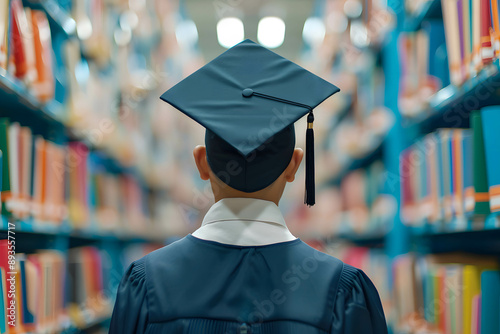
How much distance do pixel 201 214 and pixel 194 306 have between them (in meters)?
6.95

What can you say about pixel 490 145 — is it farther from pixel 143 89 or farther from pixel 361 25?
pixel 143 89

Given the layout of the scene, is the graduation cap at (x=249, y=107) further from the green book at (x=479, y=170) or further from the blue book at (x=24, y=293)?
the blue book at (x=24, y=293)

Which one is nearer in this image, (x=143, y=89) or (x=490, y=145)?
(x=490, y=145)

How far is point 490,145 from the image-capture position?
1.55m

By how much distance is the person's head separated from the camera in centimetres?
122

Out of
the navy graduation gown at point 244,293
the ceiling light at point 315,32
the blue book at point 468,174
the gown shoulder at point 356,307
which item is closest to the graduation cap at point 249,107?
the navy graduation gown at point 244,293

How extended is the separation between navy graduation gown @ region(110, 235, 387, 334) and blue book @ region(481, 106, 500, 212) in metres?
0.58

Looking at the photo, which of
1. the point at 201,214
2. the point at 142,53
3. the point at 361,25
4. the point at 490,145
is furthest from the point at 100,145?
the point at 201,214

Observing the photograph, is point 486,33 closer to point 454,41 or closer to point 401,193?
point 454,41

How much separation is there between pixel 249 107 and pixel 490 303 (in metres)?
1.00

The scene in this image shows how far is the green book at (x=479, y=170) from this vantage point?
163 centimetres

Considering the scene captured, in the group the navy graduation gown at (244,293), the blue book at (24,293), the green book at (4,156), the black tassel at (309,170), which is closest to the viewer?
the navy graduation gown at (244,293)

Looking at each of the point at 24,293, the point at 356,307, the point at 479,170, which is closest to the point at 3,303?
the point at 24,293

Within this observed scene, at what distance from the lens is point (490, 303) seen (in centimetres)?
161
